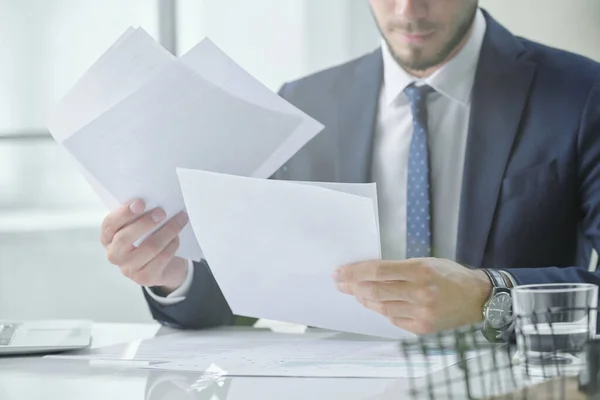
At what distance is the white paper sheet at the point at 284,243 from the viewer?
102 cm

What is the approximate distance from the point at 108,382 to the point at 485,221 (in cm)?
80

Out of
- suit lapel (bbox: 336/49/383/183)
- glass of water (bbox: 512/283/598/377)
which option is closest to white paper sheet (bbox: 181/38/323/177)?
suit lapel (bbox: 336/49/383/183)

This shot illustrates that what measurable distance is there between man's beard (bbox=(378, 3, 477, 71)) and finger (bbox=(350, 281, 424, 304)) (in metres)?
0.68

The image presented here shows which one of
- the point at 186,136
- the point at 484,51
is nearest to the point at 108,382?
the point at 186,136

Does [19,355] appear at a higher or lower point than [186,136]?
lower

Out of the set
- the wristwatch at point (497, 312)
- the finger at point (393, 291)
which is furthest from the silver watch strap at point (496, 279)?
the finger at point (393, 291)

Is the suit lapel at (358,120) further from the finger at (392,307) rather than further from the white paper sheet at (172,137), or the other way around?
the finger at (392,307)

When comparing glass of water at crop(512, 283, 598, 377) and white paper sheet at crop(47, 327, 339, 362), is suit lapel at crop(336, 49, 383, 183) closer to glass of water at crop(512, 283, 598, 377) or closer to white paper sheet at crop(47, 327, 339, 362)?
white paper sheet at crop(47, 327, 339, 362)

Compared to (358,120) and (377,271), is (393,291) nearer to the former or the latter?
(377,271)

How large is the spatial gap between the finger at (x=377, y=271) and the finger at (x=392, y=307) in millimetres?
42

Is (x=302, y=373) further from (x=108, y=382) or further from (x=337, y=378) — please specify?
(x=108, y=382)

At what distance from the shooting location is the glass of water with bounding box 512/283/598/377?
30.2 inches

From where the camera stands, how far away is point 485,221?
154cm

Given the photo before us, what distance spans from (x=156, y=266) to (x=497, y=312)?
0.53m
